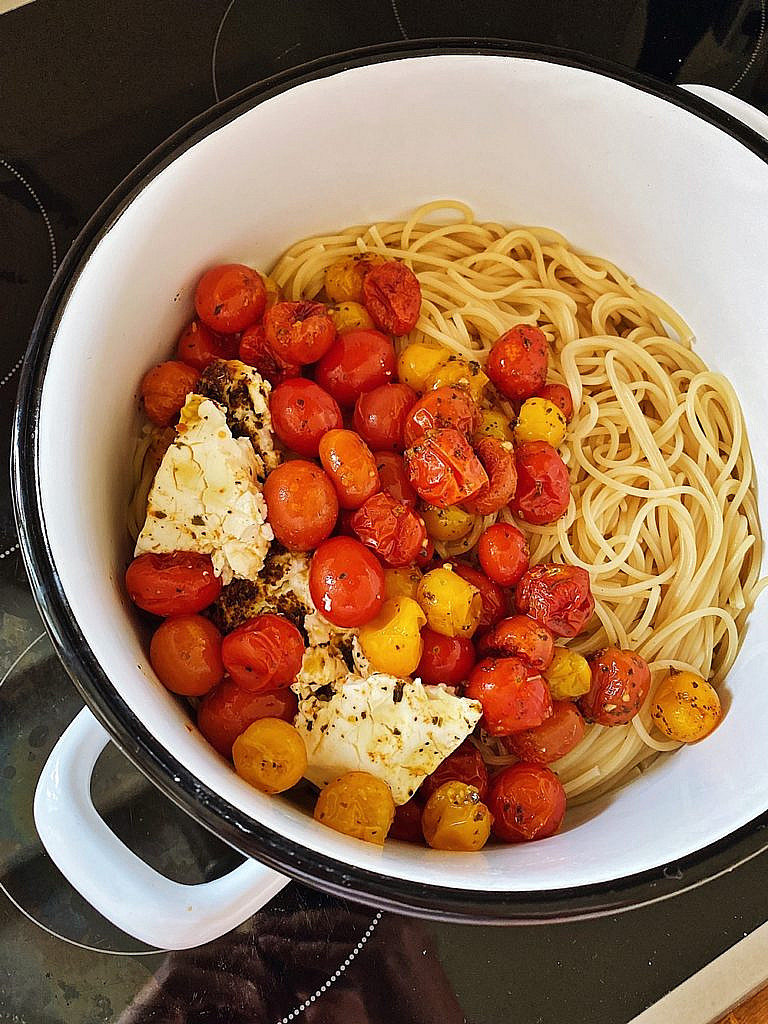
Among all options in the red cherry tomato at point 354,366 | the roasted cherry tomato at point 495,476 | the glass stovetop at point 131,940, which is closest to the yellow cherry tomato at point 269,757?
the glass stovetop at point 131,940

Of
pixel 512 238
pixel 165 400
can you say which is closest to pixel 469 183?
pixel 512 238

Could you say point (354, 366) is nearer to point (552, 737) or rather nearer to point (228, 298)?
point (228, 298)

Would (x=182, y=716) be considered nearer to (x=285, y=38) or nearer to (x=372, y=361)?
(x=372, y=361)

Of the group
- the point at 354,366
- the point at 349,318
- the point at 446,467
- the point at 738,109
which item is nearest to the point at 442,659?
the point at 446,467

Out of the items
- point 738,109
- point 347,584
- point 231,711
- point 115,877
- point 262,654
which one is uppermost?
point 738,109

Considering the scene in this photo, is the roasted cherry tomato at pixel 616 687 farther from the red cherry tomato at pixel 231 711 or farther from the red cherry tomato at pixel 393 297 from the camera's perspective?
the red cherry tomato at pixel 393 297
